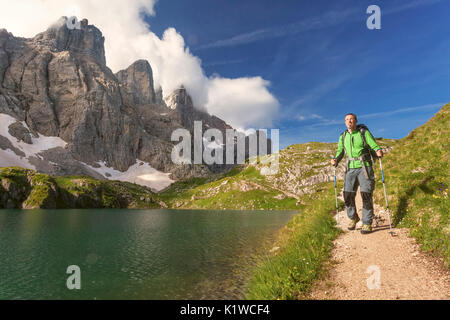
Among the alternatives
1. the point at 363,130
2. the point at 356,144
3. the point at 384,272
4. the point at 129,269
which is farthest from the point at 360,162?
the point at 129,269

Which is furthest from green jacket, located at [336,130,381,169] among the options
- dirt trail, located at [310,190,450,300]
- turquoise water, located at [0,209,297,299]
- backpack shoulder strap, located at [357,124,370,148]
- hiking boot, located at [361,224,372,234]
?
turquoise water, located at [0,209,297,299]

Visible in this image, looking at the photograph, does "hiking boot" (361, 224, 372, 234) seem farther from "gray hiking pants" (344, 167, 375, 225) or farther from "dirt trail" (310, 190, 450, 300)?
"dirt trail" (310, 190, 450, 300)

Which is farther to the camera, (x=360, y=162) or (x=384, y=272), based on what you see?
(x=360, y=162)

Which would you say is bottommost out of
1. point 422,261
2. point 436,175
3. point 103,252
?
point 103,252

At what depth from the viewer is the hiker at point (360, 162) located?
13891 mm

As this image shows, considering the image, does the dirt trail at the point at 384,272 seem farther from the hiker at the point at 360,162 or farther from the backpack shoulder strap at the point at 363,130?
the backpack shoulder strap at the point at 363,130

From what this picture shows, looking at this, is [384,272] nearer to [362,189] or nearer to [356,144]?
[362,189]

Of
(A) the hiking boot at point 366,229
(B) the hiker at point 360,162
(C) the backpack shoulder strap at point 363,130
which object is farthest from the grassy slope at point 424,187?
(C) the backpack shoulder strap at point 363,130

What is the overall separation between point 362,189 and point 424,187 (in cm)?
470

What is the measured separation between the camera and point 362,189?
14.0 metres

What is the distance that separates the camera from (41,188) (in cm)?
18262
